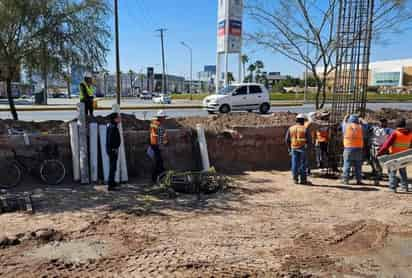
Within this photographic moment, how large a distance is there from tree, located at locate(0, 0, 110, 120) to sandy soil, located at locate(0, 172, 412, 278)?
15.7 ft

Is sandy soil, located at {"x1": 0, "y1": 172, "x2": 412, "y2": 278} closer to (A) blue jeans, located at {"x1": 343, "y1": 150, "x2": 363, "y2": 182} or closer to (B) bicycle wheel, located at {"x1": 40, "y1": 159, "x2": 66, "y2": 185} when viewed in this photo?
(B) bicycle wheel, located at {"x1": 40, "y1": 159, "x2": 66, "y2": 185}

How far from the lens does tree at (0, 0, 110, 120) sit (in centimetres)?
1083

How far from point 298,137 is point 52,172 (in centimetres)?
549

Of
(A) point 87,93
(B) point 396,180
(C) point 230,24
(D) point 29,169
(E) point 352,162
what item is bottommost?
(B) point 396,180

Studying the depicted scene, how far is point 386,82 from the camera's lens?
104 m

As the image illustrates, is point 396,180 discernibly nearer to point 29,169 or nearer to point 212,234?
point 212,234

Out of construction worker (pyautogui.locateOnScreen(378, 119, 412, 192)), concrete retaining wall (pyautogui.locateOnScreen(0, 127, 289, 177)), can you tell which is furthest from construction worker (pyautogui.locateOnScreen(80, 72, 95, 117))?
construction worker (pyautogui.locateOnScreen(378, 119, 412, 192))

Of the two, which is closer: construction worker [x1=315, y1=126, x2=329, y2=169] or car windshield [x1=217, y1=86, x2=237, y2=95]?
construction worker [x1=315, y1=126, x2=329, y2=169]

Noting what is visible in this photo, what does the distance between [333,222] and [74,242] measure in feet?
13.1

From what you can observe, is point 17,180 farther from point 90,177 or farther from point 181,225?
point 181,225

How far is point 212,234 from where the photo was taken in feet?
19.1

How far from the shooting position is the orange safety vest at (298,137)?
8969 mm

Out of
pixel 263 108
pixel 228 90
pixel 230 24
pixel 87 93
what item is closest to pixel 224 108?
pixel 228 90

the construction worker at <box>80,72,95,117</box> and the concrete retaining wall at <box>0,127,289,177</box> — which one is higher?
the construction worker at <box>80,72,95,117</box>
